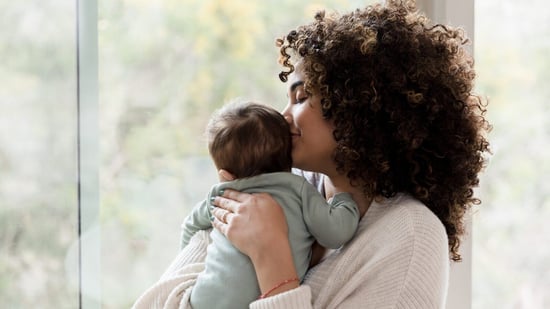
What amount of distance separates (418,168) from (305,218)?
241 mm

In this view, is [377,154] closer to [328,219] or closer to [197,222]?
[328,219]

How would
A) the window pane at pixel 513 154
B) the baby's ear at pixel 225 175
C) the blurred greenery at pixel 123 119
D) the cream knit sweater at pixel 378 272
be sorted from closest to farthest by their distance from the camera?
1. the cream knit sweater at pixel 378 272
2. the baby's ear at pixel 225 175
3. the blurred greenery at pixel 123 119
4. the window pane at pixel 513 154

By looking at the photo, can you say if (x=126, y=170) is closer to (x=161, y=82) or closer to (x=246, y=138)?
(x=161, y=82)

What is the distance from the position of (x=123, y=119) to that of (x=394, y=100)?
0.60 metres

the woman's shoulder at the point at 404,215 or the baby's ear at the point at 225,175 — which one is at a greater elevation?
the baby's ear at the point at 225,175

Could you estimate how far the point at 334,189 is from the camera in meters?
1.62

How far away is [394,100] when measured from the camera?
149 centimetres

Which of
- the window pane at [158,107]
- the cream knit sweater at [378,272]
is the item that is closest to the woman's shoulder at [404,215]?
the cream knit sweater at [378,272]

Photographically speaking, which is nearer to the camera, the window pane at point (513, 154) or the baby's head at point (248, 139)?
the baby's head at point (248, 139)

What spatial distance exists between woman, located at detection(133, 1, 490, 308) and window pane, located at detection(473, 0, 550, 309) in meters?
0.60

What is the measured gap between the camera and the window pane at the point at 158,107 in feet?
5.60

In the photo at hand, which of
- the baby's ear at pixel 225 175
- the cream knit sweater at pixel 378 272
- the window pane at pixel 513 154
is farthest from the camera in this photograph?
the window pane at pixel 513 154

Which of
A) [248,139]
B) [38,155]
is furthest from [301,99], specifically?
[38,155]

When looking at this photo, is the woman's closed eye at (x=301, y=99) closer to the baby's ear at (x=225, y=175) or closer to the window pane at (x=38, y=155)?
the baby's ear at (x=225, y=175)
